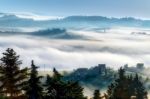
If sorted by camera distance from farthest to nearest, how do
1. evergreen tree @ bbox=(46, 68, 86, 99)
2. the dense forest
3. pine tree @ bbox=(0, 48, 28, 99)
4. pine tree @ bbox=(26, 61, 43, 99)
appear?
pine tree @ bbox=(0, 48, 28, 99), pine tree @ bbox=(26, 61, 43, 99), the dense forest, evergreen tree @ bbox=(46, 68, 86, 99)

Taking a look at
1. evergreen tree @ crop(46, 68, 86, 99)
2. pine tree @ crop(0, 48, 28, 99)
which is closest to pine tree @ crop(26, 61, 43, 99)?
evergreen tree @ crop(46, 68, 86, 99)

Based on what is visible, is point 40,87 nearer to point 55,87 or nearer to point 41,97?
point 41,97

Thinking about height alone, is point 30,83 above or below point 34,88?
above

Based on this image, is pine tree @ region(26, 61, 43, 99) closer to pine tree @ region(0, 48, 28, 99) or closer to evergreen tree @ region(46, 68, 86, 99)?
evergreen tree @ region(46, 68, 86, 99)

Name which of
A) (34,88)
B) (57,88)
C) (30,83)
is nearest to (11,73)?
(30,83)

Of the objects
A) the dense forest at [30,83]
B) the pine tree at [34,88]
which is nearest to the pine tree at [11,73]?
the dense forest at [30,83]

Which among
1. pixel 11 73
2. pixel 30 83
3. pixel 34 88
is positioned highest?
pixel 11 73

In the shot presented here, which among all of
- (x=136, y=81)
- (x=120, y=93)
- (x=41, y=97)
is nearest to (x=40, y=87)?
(x=41, y=97)

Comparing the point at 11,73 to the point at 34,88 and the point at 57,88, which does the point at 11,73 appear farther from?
the point at 57,88

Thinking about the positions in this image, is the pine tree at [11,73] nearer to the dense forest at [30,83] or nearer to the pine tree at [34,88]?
the dense forest at [30,83]
